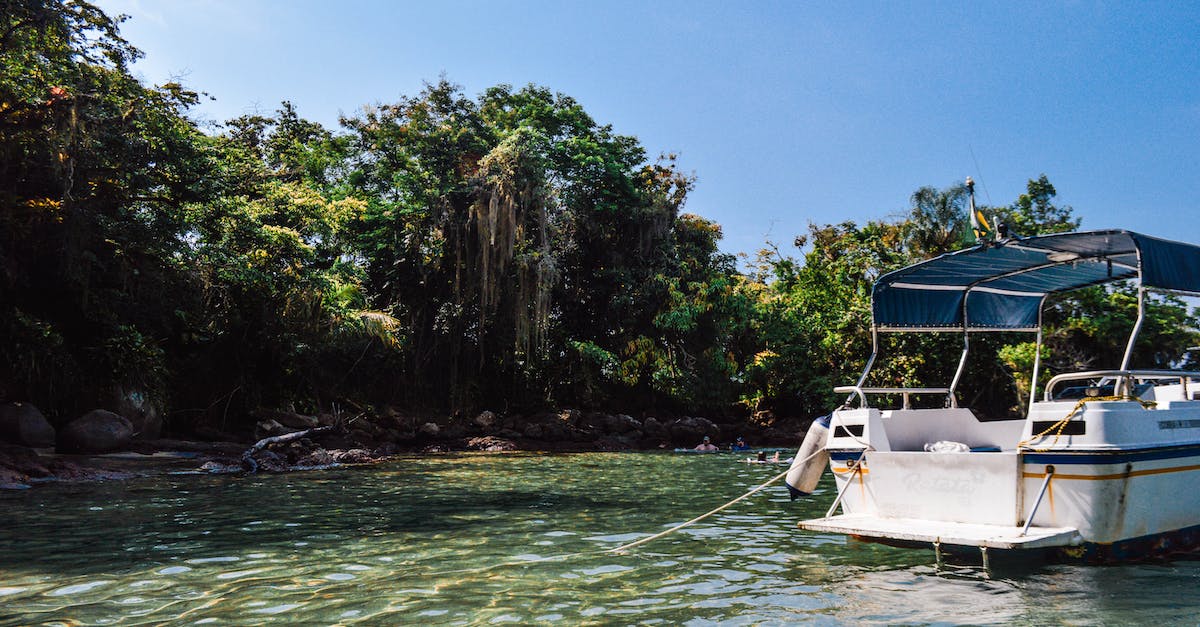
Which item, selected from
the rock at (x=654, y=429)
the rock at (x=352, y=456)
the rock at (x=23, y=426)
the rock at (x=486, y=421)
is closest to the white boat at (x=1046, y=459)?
the rock at (x=352, y=456)

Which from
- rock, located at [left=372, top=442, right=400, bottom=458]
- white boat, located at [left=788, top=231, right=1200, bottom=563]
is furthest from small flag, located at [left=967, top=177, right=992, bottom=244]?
rock, located at [left=372, top=442, right=400, bottom=458]

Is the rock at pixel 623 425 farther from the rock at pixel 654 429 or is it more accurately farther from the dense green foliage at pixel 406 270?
the dense green foliage at pixel 406 270

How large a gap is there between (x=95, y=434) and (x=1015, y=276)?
1890 cm

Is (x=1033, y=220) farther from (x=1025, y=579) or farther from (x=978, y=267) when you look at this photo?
(x=1025, y=579)

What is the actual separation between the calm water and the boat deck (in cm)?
33

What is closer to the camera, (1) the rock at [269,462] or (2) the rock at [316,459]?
(1) the rock at [269,462]

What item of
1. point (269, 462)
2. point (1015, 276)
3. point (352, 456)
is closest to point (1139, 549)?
point (1015, 276)

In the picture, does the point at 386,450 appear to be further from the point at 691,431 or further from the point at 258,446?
the point at 691,431

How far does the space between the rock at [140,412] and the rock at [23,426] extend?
2.19m

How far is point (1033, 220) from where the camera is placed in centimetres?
3159

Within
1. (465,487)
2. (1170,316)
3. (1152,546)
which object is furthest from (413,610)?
(1170,316)

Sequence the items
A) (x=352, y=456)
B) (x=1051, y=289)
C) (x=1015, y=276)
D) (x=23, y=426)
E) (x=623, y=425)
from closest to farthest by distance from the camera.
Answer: (x=1015, y=276), (x=1051, y=289), (x=23, y=426), (x=352, y=456), (x=623, y=425)

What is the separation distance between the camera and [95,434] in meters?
18.7

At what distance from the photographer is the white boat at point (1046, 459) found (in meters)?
7.39
